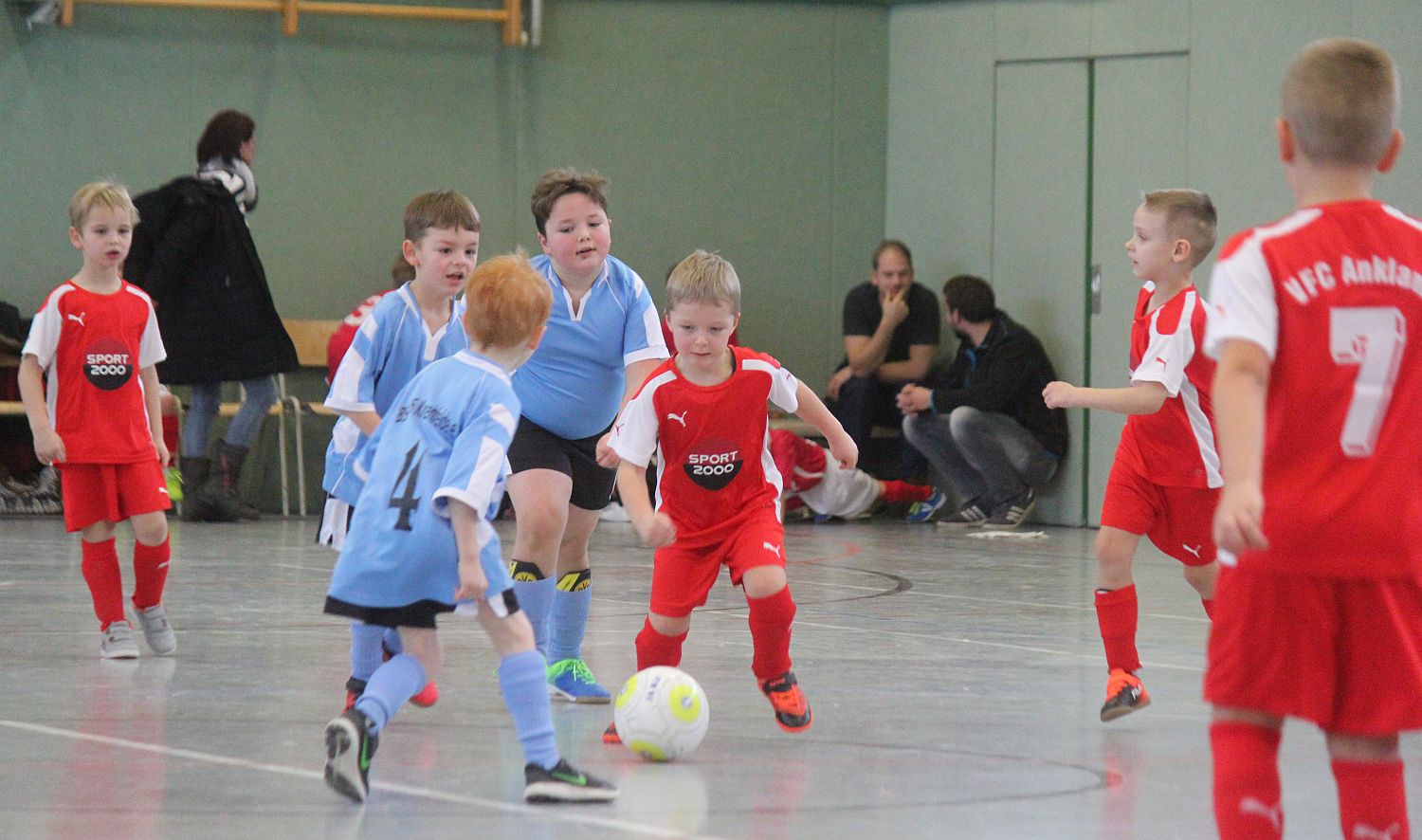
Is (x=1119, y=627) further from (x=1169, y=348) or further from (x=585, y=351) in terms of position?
(x=585, y=351)

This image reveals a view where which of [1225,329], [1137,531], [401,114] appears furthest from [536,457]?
[401,114]

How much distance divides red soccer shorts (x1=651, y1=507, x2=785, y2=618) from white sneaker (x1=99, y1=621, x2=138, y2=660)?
2.03 meters

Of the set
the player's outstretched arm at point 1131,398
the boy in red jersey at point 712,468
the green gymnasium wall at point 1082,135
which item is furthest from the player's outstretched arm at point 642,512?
the green gymnasium wall at point 1082,135

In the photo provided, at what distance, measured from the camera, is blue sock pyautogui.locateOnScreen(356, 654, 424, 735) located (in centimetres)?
363

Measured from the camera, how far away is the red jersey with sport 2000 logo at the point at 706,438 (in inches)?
173

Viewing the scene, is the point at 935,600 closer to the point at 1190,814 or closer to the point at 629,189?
the point at 1190,814

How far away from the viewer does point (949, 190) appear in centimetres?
1208

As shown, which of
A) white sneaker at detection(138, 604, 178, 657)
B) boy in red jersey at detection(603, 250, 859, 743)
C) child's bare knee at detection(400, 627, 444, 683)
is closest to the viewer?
child's bare knee at detection(400, 627, 444, 683)

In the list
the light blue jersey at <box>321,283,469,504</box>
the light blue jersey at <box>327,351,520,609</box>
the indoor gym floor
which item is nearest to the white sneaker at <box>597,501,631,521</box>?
the indoor gym floor

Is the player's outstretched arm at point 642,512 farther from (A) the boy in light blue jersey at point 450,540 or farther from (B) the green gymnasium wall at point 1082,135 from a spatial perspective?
(B) the green gymnasium wall at point 1082,135

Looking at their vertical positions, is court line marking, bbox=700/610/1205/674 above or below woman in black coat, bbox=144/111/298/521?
below

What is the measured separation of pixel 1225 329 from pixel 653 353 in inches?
104

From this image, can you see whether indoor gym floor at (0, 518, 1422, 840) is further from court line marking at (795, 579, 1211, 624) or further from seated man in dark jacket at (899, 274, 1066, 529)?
seated man in dark jacket at (899, 274, 1066, 529)

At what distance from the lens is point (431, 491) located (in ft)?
12.0
